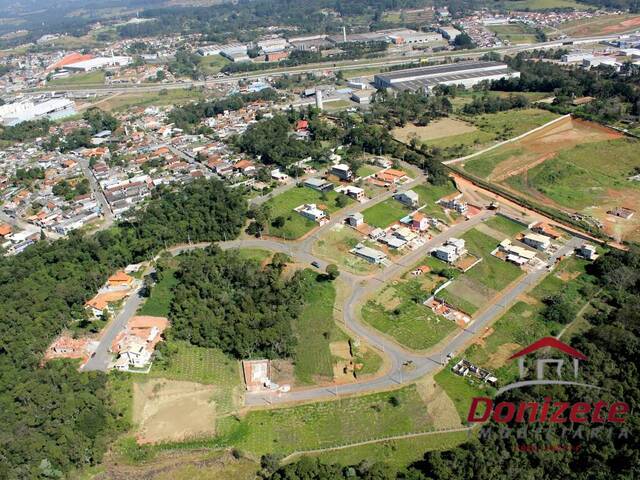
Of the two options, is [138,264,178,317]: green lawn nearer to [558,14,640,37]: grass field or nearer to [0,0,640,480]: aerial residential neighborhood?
[0,0,640,480]: aerial residential neighborhood

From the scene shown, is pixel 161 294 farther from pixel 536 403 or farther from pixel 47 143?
pixel 47 143

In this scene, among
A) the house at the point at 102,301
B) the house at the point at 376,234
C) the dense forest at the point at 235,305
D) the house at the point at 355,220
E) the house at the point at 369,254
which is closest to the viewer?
the dense forest at the point at 235,305

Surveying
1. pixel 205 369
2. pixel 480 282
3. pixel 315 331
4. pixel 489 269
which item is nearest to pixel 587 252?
pixel 489 269

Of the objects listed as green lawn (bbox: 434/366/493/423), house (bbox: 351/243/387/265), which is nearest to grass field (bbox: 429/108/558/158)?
house (bbox: 351/243/387/265)

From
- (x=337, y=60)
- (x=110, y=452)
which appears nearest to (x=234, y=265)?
(x=110, y=452)

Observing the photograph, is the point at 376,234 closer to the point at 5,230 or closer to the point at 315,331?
the point at 315,331

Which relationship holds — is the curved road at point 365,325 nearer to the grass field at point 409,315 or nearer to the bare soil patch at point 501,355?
the grass field at point 409,315

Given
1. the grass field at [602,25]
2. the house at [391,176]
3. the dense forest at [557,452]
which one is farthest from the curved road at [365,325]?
the grass field at [602,25]
